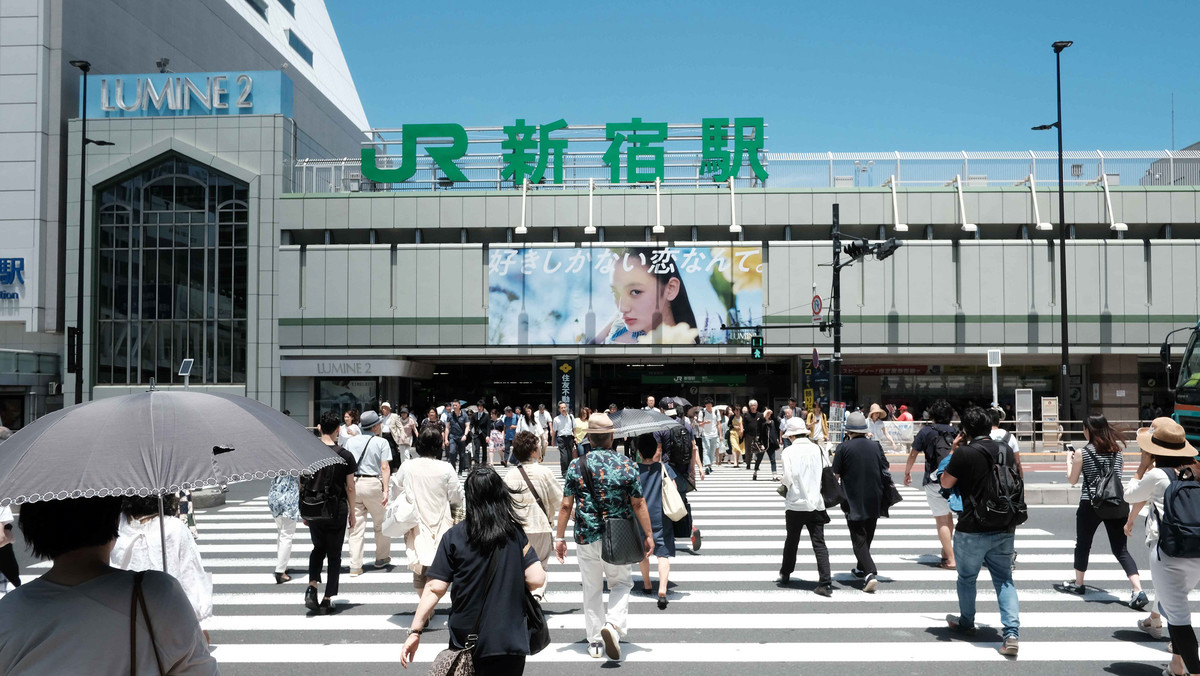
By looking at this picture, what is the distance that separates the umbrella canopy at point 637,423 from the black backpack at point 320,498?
2764 millimetres

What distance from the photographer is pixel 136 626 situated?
2848 millimetres

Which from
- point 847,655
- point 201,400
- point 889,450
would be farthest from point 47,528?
point 889,450

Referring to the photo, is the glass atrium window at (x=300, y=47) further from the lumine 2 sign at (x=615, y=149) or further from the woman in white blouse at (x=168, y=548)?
the woman in white blouse at (x=168, y=548)

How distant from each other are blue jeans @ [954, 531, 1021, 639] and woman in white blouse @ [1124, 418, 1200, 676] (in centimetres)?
95

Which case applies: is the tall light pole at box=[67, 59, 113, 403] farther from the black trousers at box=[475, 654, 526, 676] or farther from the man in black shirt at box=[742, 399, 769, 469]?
the black trousers at box=[475, 654, 526, 676]

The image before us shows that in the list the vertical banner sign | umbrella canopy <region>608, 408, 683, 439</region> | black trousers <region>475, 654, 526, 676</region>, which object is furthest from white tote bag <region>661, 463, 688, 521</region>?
the vertical banner sign

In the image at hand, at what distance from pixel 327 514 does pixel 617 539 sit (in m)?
3.01

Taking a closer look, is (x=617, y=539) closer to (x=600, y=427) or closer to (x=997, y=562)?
(x=600, y=427)

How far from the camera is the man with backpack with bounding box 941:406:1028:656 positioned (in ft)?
22.2

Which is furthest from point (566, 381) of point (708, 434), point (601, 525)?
point (601, 525)

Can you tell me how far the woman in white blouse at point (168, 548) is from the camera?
4.83 m

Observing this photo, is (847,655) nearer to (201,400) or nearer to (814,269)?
(201,400)

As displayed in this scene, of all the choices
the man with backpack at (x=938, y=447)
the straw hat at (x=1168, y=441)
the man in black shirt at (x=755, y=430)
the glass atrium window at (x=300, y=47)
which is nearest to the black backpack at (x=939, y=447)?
the man with backpack at (x=938, y=447)

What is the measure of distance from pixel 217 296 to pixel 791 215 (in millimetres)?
23275
